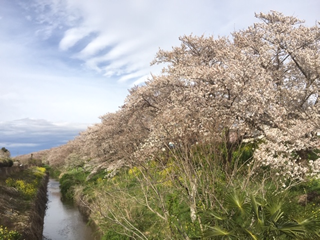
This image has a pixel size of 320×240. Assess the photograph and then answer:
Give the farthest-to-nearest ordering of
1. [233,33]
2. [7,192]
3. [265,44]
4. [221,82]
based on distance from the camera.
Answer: [233,33] → [7,192] → [265,44] → [221,82]

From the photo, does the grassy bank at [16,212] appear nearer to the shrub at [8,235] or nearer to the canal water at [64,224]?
the shrub at [8,235]

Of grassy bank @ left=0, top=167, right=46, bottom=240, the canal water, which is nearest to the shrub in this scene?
grassy bank @ left=0, top=167, right=46, bottom=240

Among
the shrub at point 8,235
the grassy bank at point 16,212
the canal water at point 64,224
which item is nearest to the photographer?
the shrub at point 8,235

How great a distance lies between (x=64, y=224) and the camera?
2081 centimetres

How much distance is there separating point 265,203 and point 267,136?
922 cm

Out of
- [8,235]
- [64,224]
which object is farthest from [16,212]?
[64,224]

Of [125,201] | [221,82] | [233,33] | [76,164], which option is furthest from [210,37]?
[76,164]

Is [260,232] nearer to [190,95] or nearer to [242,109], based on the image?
[242,109]

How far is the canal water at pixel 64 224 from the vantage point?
17.9 meters

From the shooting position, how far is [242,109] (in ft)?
49.2

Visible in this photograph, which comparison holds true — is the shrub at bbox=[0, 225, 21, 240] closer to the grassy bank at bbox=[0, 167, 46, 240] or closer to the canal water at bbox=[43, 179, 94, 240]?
the grassy bank at bbox=[0, 167, 46, 240]

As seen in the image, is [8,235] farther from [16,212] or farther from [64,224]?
[64,224]

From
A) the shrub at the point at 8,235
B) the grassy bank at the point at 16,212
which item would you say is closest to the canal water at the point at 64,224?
the grassy bank at the point at 16,212

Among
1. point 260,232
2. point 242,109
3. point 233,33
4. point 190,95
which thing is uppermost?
point 233,33
